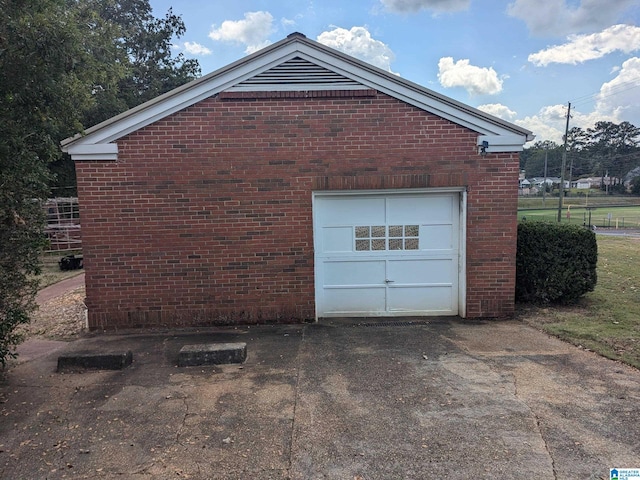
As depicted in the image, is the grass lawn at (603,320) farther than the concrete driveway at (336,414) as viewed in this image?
Yes

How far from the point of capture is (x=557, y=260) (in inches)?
285

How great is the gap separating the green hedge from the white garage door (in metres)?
1.55

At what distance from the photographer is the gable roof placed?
6.25m

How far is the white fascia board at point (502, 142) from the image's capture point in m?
6.41

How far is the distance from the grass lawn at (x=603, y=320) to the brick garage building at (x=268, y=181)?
75 cm

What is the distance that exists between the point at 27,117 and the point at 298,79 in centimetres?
356

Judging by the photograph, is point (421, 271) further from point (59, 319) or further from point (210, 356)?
point (59, 319)

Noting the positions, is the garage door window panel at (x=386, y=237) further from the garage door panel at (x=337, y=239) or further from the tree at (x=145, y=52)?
the tree at (x=145, y=52)

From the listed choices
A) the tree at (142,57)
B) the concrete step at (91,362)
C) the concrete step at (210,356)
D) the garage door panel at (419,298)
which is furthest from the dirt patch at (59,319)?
the tree at (142,57)

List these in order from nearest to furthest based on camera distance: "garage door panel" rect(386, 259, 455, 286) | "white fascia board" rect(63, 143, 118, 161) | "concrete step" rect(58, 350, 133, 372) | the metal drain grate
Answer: "concrete step" rect(58, 350, 133, 372) < "white fascia board" rect(63, 143, 118, 161) < the metal drain grate < "garage door panel" rect(386, 259, 455, 286)

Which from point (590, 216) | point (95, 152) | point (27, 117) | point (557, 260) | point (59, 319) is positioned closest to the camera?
point (27, 117)

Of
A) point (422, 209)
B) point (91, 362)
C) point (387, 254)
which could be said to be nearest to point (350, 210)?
point (387, 254)

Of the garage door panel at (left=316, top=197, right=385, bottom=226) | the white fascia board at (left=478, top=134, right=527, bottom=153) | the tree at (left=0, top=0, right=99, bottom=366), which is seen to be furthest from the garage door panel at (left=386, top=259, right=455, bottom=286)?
the tree at (left=0, top=0, right=99, bottom=366)

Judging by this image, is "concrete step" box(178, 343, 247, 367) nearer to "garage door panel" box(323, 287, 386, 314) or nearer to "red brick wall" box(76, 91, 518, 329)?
"red brick wall" box(76, 91, 518, 329)
